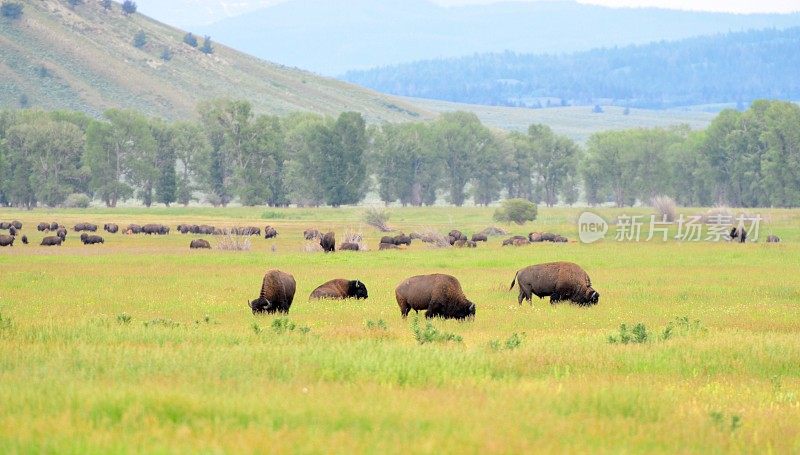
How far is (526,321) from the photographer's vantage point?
25.0 meters

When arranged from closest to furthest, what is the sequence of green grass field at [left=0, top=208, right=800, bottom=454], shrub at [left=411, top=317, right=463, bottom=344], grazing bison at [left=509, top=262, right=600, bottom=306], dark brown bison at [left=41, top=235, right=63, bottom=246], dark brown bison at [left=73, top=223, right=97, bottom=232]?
green grass field at [left=0, top=208, right=800, bottom=454] → shrub at [left=411, top=317, right=463, bottom=344] → grazing bison at [left=509, top=262, right=600, bottom=306] → dark brown bison at [left=41, top=235, right=63, bottom=246] → dark brown bison at [left=73, top=223, right=97, bottom=232]

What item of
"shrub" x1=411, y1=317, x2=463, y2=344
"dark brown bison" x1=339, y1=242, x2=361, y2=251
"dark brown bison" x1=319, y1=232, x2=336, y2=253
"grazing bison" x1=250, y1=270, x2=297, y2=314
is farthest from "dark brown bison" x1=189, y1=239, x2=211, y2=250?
"shrub" x1=411, y1=317, x2=463, y2=344

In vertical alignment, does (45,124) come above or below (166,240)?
above

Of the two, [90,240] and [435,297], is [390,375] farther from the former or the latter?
[90,240]

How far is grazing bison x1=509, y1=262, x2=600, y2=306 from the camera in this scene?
28.5 m

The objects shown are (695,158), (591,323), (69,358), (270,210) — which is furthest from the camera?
(695,158)

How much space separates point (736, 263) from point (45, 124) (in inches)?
3943

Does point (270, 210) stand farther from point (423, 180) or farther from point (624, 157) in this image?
point (624, 157)

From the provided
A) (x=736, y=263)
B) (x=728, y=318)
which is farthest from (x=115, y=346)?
(x=736, y=263)

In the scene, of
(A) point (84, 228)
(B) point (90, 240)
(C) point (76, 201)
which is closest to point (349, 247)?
(B) point (90, 240)

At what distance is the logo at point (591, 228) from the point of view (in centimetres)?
7344

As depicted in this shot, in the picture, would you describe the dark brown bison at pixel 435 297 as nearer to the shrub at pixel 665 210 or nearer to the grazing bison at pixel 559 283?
the grazing bison at pixel 559 283

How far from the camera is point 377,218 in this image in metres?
90.9

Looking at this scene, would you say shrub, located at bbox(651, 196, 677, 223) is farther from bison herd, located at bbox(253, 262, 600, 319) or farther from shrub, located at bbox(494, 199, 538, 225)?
bison herd, located at bbox(253, 262, 600, 319)
